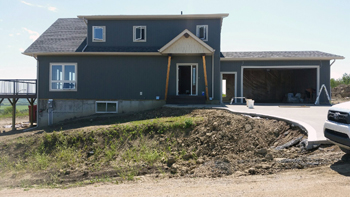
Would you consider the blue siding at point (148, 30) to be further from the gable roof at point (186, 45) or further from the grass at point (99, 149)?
the grass at point (99, 149)

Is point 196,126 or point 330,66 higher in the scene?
point 330,66

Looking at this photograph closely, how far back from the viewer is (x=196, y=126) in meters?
9.37

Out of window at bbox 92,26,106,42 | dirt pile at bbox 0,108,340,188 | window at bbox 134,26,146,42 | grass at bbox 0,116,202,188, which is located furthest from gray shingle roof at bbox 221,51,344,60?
grass at bbox 0,116,202,188

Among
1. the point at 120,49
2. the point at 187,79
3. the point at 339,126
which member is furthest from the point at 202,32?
the point at 339,126

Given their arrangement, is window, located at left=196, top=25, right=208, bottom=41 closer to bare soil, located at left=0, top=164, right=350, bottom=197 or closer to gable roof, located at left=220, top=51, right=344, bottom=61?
gable roof, located at left=220, top=51, right=344, bottom=61

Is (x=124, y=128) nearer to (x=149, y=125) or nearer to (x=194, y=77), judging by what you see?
(x=149, y=125)

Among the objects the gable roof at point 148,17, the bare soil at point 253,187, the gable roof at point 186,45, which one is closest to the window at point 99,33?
the gable roof at point 148,17

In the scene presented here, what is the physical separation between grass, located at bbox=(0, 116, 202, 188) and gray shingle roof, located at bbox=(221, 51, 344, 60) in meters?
9.76

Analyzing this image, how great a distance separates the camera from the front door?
1630cm

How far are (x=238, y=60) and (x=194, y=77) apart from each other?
3921mm

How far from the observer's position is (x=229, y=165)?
6141 millimetres

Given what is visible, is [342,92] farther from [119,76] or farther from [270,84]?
[119,76]

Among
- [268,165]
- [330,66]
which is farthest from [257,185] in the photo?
[330,66]

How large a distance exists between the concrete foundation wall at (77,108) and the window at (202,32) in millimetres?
5410
